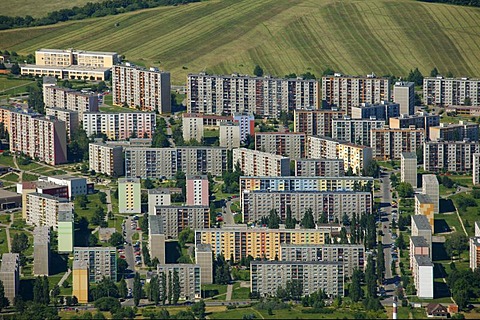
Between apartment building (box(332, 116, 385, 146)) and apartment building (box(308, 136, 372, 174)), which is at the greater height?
apartment building (box(332, 116, 385, 146))

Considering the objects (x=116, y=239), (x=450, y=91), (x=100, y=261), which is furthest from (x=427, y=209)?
(x=450, y=91)

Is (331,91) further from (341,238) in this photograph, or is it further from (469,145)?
(341,238)

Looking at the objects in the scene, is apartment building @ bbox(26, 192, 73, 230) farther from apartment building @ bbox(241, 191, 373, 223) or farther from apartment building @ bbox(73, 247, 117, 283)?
apartment building @ bbox(241, 191, 373, 223)

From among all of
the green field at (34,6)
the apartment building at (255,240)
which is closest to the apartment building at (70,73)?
the green field at (34,6)

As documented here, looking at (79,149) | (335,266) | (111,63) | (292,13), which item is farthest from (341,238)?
(292,13)

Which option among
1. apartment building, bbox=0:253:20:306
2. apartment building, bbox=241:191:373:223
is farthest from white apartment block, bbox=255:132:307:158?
apartment building, bbox=0:253:20:306
